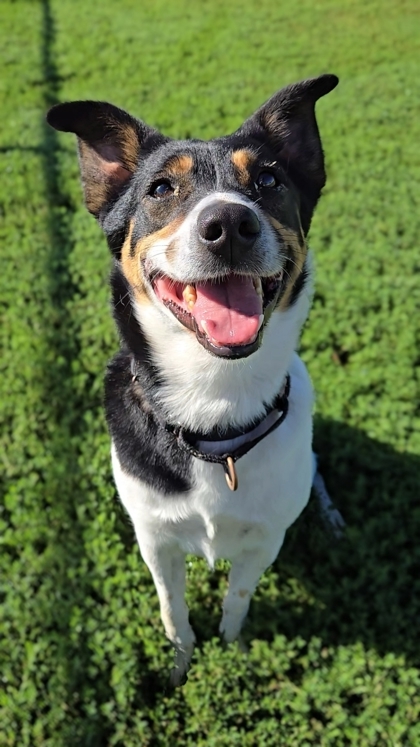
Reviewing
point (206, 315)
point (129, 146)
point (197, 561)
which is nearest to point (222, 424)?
point (206, 315)

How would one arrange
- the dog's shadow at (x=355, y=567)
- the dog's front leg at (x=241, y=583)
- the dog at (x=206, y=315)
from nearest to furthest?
the dog at (x=206, y=315) < the dog's front leg at (x=241, y=583) < the dog's shadow at (x=355, y=567)

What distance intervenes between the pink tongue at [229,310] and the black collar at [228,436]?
43 cm

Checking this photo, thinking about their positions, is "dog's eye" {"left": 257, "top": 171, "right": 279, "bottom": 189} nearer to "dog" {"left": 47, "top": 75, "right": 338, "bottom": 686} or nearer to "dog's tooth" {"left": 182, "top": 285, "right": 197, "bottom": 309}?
"dog" {"left": 47, "top": 75, "right": 338, "bottom": 686}

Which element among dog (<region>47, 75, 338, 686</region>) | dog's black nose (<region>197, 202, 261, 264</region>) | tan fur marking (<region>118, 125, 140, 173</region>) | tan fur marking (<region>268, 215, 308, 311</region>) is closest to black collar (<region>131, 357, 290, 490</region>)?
dog (<region>47, 75, 338, 686</region>)

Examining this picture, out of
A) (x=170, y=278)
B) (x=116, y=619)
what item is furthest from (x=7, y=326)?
(x=170, y=278)

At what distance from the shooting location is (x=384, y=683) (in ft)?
9.59

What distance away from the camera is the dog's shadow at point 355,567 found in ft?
10.3

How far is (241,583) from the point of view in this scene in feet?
9.11

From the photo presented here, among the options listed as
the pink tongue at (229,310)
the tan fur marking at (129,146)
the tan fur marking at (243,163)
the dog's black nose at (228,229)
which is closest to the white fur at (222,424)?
the pink tongue at (229,310)

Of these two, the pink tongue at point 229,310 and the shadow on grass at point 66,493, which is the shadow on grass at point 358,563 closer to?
the shadow on grass at point 66,493

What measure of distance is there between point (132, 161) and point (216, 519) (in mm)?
1473

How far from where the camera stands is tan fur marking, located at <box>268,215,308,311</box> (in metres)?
2.26

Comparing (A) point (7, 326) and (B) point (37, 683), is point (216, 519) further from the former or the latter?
(A) point (7, 326)

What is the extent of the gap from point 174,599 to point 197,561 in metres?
0.54
